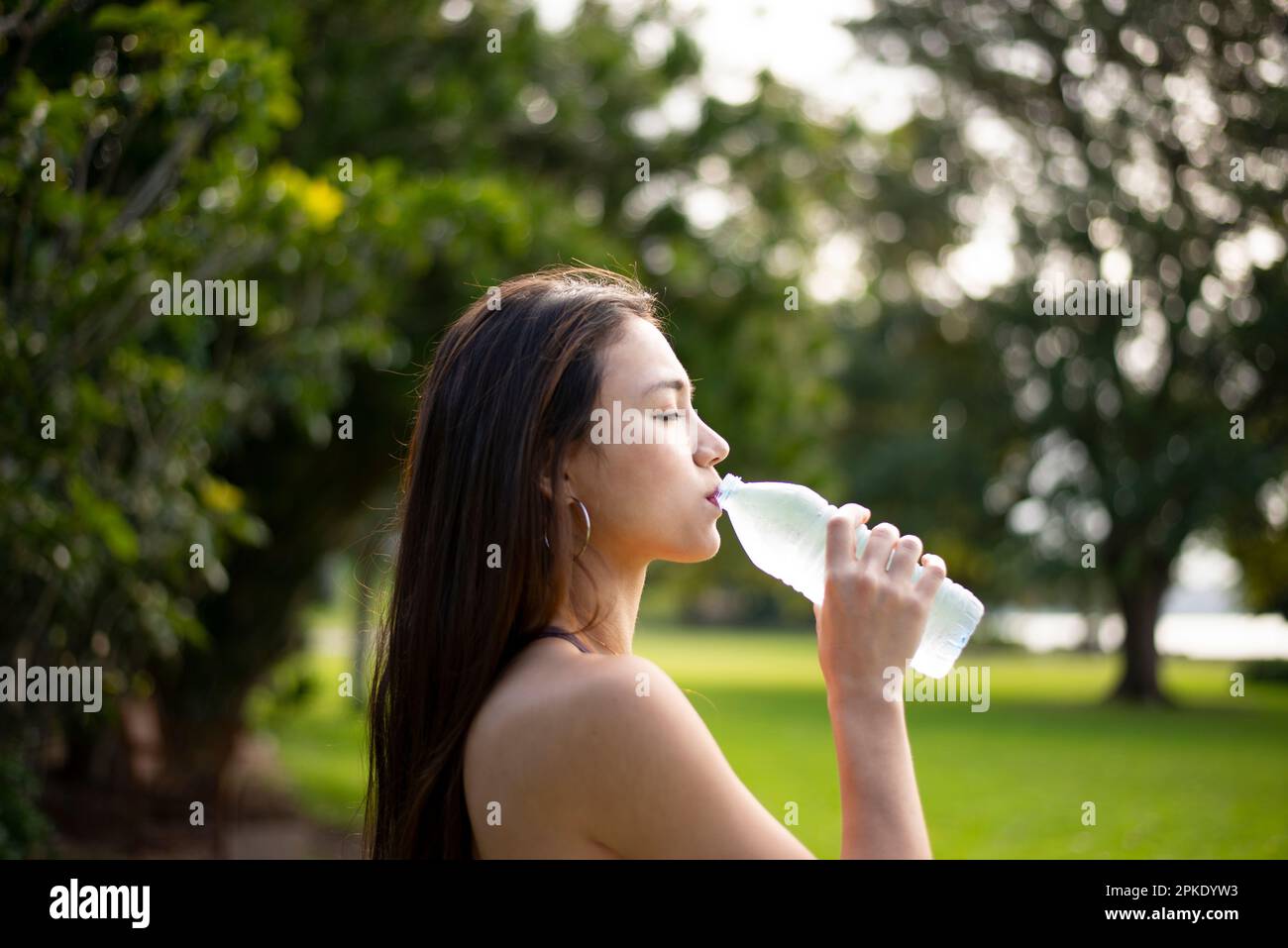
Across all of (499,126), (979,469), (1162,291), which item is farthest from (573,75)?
(979,469)

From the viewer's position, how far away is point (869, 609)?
1935mm

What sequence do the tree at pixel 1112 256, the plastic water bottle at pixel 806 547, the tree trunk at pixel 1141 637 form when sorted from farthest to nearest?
the tree trunk at pixel 1141 637 < the tree at pixel 1112 256 < the plastic water bottle at pixel 806 547

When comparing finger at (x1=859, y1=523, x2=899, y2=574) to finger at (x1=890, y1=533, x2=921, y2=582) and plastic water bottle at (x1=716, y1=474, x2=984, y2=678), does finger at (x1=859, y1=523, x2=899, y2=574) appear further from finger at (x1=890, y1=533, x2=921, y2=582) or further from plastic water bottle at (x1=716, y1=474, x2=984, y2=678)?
plastic water bottle at (x1=716, y1=474, x2=984, y2=678)

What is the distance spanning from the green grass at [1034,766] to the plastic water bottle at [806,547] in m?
1.57

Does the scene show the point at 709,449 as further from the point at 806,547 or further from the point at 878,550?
the point at 806,547

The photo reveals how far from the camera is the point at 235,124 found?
598cm

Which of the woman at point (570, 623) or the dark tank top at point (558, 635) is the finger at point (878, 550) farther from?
the dark tank top at point (558, 635)

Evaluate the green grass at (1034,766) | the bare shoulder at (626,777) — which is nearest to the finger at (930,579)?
the bare shoulder at (626,777)

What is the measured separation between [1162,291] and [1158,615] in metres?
7.68

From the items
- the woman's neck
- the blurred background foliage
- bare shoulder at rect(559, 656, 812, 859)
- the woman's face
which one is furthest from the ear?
the blurred background foliage

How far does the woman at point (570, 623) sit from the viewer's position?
1.72 metres

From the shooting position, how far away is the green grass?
13336 mm

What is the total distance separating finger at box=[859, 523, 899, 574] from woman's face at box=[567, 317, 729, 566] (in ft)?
0.76
